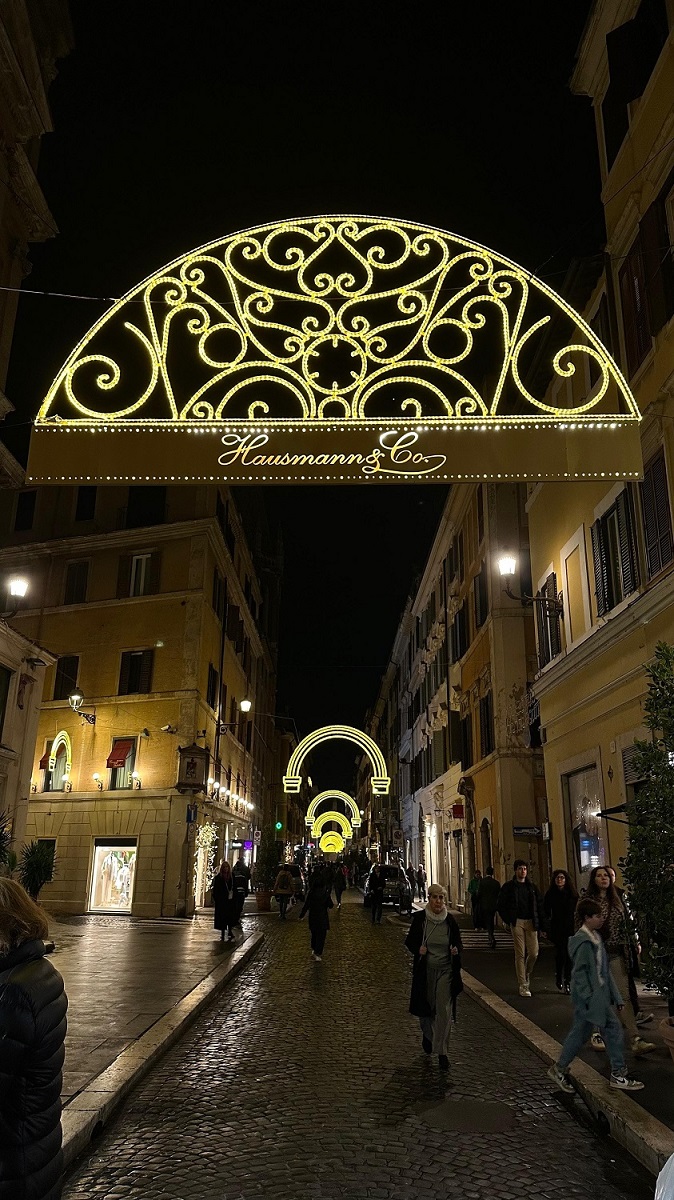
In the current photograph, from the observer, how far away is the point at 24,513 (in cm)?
3612

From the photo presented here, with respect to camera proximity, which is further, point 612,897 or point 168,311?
point 612,897

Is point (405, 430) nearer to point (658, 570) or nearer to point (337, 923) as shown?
point (658, 570)

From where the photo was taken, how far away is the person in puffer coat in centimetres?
356

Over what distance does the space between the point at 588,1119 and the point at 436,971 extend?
92.4 inches

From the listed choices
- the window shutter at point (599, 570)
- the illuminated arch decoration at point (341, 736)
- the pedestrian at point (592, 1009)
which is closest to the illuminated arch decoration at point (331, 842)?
the illuminated arch decoration at point (341, 736)

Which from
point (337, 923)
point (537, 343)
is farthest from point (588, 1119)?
point (337, 923)

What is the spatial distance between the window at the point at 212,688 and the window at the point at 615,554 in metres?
21.0

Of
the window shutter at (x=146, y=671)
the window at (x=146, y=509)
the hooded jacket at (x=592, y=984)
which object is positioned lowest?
the hooded jacket at (x=592, y=984)

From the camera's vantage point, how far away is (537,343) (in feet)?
70.7

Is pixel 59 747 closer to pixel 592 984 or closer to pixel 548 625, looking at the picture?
pixel 548 625

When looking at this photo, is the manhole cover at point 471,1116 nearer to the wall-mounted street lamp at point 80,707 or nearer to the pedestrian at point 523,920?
the pedestrian at point 523,920

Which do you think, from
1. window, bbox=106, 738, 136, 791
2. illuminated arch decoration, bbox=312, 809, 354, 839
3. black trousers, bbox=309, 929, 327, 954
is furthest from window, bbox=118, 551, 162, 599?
illuminated arch decoration, bbox=312, 809, 354, 839

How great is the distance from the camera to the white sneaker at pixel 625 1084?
289 inches

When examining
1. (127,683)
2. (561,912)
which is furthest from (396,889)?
(561,912)
